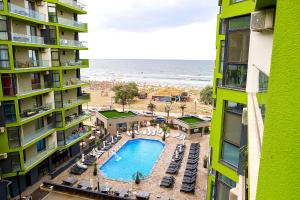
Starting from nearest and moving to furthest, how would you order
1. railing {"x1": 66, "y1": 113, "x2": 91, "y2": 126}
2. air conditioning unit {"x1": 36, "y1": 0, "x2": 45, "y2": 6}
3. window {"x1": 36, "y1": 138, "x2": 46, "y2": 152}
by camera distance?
air conditioning unit {"x1": 36, "y1": 0, "x2": 45, "y2": 6}, window {"x1": 36, "y1": 138, "x2": 46, "y2": 152}, railing {"x1": 66, "y1": 113, "x2": 91, "y2": 126}

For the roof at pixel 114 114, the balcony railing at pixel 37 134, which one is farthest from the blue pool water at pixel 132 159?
the balcony railing at pixel 37 134

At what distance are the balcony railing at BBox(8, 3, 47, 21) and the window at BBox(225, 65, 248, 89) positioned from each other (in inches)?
766

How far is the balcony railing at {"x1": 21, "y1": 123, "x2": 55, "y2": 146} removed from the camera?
883 inches

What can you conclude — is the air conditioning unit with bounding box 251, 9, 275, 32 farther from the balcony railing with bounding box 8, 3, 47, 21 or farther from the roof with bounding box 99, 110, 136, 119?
the roof with bounding box 99, 110, 136, 119

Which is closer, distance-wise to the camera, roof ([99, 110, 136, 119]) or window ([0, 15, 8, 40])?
window ([0, 15, 8, 40])

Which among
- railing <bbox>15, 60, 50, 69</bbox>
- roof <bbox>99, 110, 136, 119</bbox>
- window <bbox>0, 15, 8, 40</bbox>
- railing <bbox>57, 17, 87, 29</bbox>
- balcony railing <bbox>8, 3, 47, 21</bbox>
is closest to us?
window <bbox>0, 15, 8, 40</bbox>

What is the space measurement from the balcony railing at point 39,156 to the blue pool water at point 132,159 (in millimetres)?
6859

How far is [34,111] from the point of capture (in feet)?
79.4

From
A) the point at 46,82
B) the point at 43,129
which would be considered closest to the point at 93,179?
the point at 43,129

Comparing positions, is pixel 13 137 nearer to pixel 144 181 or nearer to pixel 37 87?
pixel 37 87

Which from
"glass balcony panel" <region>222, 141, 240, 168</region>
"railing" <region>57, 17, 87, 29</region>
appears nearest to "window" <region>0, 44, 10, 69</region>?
"railing" <region>57, 17, 87, 29</region>

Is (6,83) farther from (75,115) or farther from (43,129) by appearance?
(75,115)

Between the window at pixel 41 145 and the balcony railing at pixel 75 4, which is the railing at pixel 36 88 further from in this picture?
the balcony railing at pixel 75 4

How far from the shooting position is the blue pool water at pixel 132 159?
30.0 m
